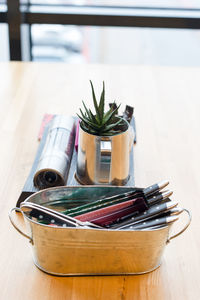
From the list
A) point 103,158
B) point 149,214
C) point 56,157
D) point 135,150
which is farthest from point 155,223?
point 135,150

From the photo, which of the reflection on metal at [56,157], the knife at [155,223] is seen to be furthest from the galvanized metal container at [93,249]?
the reflection on metal at [56,157]

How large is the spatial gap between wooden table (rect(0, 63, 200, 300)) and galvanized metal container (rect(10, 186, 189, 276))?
0.07ft

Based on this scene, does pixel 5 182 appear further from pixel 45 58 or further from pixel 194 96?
pixel 45 58

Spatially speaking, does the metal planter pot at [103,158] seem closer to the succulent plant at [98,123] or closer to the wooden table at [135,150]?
the succulent plant at [98,123]

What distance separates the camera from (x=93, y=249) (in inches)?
28.9

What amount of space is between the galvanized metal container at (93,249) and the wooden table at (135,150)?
0.07ft

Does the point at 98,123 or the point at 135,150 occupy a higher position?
the point at 98,123

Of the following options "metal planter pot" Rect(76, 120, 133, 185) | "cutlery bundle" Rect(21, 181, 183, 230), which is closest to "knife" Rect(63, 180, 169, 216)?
"cutlery bundle" Rect(21, 181, 183, 230)

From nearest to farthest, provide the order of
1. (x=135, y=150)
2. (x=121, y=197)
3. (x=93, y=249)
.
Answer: (x=93, y=249)
(x=121, y=197)
(x=135, y=150)

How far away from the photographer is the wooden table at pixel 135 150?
77 cm

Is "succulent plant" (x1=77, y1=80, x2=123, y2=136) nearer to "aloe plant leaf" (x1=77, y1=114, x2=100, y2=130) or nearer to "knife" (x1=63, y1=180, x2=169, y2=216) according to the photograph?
"aloe plant leaf" (x1=77, y1=114, x2=100, y2=130)

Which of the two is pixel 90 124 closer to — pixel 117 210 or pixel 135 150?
pixel 117 210

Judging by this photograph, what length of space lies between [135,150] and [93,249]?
1.70 ft

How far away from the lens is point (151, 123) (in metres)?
1.35
